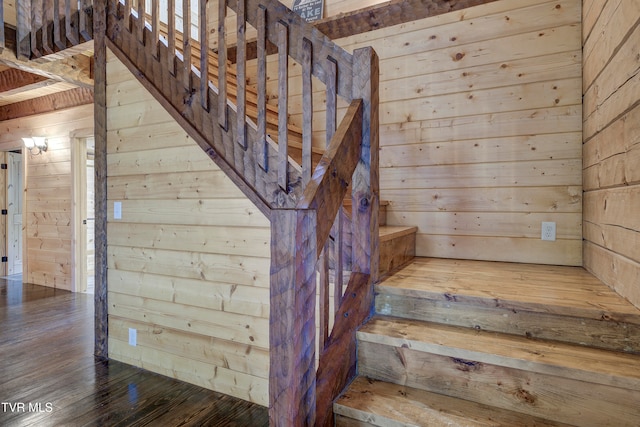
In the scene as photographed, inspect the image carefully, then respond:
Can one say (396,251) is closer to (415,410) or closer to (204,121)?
(415,410)

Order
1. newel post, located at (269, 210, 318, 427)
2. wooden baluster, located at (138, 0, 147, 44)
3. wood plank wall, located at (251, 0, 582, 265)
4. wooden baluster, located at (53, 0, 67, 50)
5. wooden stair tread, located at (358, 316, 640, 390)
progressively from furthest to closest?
1. wooden baluster, located at (53, 0, 67, 50)
2. wooden baluster, located at (138, 0, 147, 44)
3. wood plank wall, located at (251, 0, 582, 265)
4. wooden stair tread, located at (358, 316, 640, 390)
5. newel post, located at (269, 210, 318, 427)

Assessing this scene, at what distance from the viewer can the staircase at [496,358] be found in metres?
1.09

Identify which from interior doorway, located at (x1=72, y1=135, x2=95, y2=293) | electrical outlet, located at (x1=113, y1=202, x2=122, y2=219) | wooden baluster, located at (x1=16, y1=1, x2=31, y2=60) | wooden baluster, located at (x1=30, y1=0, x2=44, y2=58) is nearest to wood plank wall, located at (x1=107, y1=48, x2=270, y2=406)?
electrical outlet, located at (x1=113, y1=202, x2=122, y2=219)

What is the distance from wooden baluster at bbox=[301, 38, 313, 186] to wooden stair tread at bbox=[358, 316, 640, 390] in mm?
726

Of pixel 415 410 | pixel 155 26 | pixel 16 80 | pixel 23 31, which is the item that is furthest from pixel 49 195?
pixel 415 410

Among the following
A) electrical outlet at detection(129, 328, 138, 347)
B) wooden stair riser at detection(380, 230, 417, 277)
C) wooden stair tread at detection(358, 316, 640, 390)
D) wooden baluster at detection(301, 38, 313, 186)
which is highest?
wooden baluster at detection(301, 38, 313, 186)

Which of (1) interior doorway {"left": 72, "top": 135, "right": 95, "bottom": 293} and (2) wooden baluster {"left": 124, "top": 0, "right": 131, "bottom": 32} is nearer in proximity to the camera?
(2) wooden baluster {"left": 124, "top": 0, "right": 131, "bottom": 32}

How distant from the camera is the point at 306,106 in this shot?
5.08 feet

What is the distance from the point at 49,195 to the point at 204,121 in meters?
4.35

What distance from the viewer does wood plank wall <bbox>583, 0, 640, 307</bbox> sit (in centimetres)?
125

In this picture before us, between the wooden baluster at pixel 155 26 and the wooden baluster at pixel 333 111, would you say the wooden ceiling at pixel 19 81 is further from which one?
the wooden baluster at pixel 333 111

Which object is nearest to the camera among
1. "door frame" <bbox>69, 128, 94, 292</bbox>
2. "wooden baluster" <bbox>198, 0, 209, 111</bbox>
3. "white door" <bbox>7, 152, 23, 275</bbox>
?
"wooden baluster" <bbox>198, 0, 209, 111</bbox>

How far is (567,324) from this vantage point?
1.27 metres

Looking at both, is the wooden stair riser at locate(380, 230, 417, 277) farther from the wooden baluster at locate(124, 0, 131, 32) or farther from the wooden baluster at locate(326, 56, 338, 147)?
the wooden baluster at locate(124, 0, 131, 32)
